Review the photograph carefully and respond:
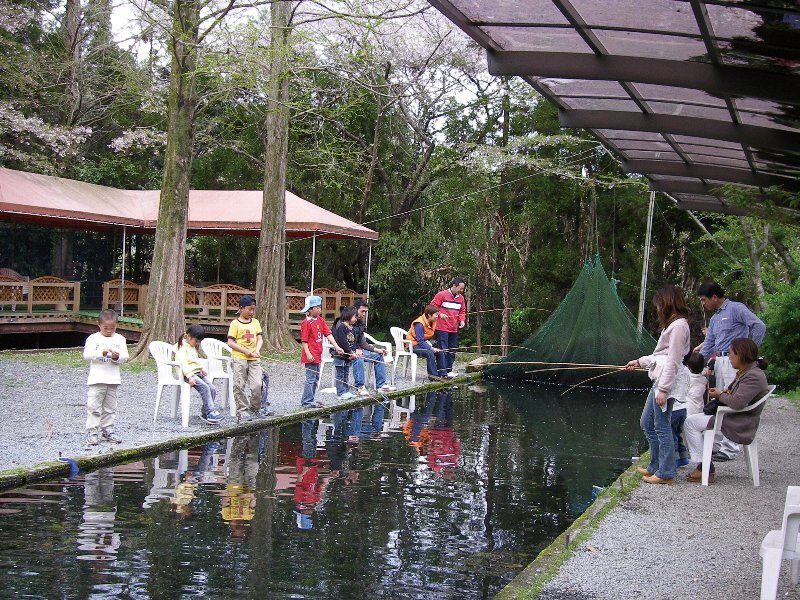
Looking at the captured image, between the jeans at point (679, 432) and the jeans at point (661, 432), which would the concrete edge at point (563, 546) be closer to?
the jeans at point (661, 432)

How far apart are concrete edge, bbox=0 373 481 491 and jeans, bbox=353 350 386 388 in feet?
1.13

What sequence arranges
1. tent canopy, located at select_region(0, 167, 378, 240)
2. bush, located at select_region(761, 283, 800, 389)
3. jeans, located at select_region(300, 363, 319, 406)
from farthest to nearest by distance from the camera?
1. tent canopy, located at select_region(0, 167, 378, 240)
2. bush, located at select_region(761, 283, 800, 389)
3. jeans, located at select_region(300, 363, 319, 406)

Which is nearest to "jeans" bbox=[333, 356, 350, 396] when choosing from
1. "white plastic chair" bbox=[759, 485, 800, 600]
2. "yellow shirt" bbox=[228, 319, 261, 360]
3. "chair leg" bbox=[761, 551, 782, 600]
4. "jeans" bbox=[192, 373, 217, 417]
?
"yellow shirt" bbox=[228, 319, 261, 360]

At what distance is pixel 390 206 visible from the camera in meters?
29.5

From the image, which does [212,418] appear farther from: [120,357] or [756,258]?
[756,258]

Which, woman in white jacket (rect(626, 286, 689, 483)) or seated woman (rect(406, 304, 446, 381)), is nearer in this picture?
woman in white jacket (rect(626, 286, 689, 483))

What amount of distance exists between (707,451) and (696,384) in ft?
2.63

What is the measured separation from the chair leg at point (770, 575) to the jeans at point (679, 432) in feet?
13.4

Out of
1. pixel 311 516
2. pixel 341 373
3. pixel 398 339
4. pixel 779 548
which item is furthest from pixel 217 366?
pixel 779 548

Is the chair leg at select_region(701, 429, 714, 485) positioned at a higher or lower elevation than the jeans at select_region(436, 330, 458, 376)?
lower

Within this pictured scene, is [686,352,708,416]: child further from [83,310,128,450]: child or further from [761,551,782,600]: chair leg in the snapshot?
[83,310,128,450]: child

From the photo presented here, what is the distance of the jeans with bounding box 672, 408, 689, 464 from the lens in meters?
8.48

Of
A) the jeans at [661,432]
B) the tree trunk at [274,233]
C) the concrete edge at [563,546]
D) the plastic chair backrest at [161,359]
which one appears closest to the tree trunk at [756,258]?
the tree trunk at [274,233]

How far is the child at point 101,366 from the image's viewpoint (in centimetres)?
872
